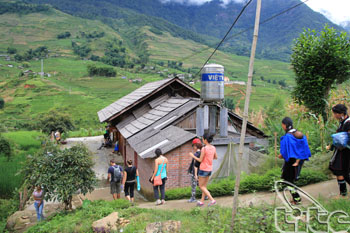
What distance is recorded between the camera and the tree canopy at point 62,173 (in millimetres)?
7965

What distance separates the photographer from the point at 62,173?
8.24 m

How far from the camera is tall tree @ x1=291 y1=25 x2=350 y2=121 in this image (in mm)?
10500

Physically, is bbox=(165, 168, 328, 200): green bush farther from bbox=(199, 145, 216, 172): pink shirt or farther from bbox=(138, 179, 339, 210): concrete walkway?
bbox=(199, 145, 216, 172): pink shirt

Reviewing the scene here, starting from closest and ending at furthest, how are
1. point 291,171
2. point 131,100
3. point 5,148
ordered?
point 291,171 → point 131,100 → point 5,148

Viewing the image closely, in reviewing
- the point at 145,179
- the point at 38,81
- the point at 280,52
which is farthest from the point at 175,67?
the point at 145,179

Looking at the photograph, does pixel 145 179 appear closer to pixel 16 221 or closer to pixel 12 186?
pixel 16 221

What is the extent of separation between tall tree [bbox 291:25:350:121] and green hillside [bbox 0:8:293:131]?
117 inches

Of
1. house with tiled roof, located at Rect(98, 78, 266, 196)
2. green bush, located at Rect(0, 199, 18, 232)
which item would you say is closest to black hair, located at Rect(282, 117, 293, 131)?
house with tiled roof, located at Rect(98, 78, 266, 196)

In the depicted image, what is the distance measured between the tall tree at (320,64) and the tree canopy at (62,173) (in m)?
9.33

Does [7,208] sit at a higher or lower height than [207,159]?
lower

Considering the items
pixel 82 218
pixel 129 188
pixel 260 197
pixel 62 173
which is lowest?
pixel 82 218

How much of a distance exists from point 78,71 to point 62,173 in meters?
77.5

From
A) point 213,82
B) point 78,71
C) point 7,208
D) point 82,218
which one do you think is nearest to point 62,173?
point 82,218

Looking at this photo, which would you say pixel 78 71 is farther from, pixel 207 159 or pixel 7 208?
pixel 207 159
